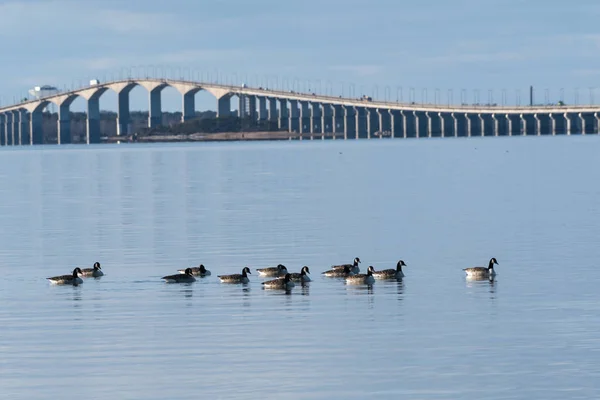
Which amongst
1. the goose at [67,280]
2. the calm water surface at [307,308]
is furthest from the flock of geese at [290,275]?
the calm water surface at [307,308]

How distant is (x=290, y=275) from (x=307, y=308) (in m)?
3.31

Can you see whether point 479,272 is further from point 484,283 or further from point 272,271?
point 272,271

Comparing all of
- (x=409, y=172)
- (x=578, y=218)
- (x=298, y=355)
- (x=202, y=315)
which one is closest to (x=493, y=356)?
(x=298, y=355)

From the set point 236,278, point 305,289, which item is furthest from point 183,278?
point 305,289

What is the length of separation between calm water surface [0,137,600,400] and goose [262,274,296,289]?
0.34 meters

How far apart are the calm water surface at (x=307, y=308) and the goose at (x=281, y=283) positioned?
0.34 m

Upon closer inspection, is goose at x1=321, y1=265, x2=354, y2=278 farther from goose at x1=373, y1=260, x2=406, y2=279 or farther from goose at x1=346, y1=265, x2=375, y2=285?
goose at x1=346, y1=265, x2=375, y2=285

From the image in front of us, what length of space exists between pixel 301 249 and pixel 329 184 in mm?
43684

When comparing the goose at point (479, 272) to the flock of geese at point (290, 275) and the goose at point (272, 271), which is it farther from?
the goose at point (272, 271)

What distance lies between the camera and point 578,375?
19000mm

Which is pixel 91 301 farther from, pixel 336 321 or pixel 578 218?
pixel 578 218

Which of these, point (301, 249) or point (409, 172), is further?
point (409, 172)

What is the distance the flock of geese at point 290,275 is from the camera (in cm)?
2980

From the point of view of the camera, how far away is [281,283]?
29391 millimetres
